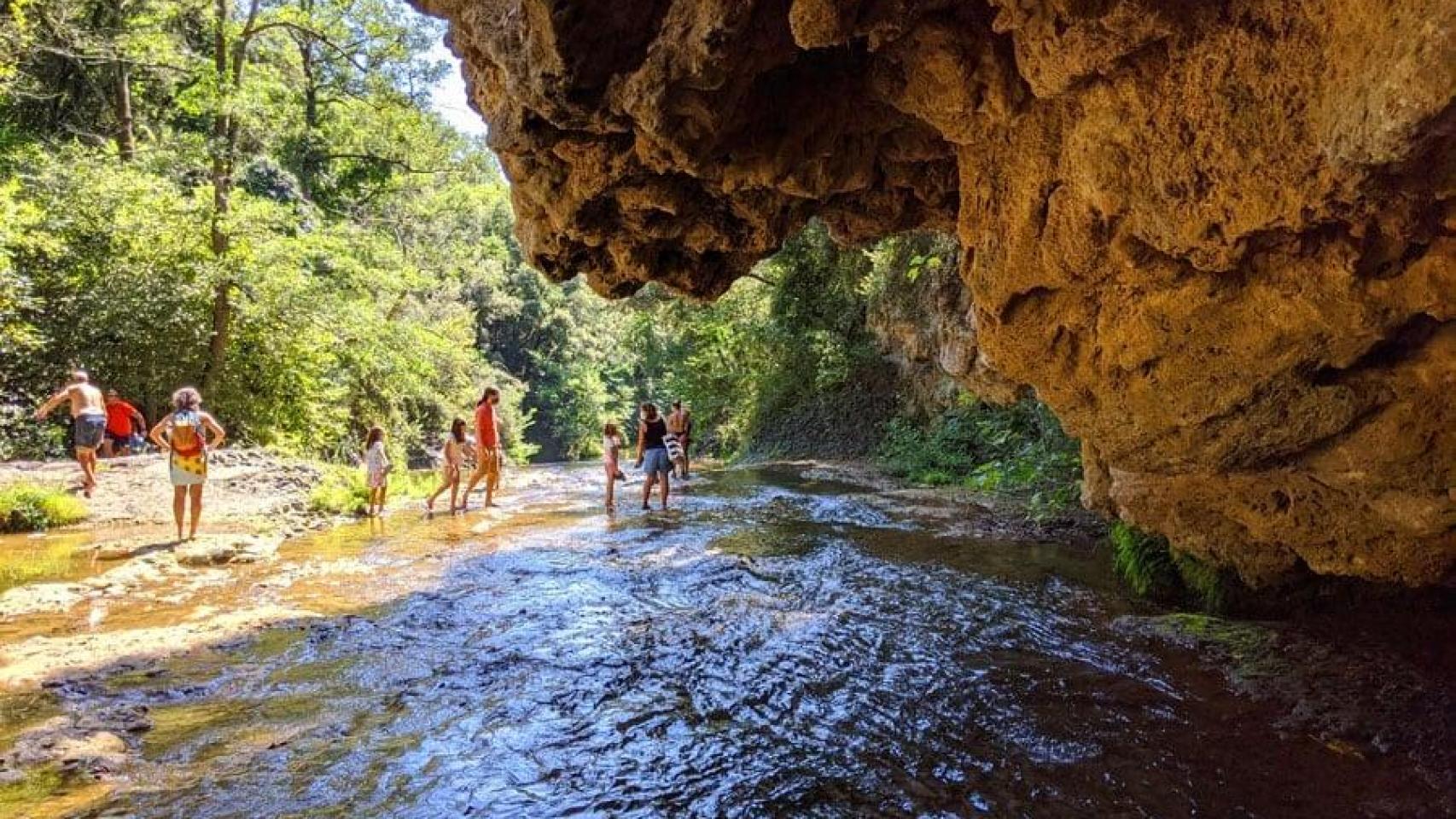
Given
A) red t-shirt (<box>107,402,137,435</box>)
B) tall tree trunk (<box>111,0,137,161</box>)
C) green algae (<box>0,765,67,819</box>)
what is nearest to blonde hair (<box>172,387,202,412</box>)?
green algae (<box>0,765,67,819</box>)

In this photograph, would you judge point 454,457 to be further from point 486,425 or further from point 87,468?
point 87,468

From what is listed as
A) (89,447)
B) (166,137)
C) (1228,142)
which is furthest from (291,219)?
(1228,142)

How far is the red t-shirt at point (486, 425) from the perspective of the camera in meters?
12.7

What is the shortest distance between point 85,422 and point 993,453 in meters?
14.8

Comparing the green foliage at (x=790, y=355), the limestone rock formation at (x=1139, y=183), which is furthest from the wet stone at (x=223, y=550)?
the green foliage at (x=790, y=355)

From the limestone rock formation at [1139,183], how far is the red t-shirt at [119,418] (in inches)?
A: 511

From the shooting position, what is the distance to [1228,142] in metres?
3.63

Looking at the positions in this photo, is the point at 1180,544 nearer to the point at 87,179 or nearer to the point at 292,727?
the point at 292,727

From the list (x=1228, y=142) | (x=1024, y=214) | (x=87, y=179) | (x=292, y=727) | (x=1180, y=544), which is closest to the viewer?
(x=1228, y=142)

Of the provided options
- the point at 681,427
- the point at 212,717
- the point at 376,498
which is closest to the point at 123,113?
the point at 376,498

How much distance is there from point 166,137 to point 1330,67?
22.5 meters

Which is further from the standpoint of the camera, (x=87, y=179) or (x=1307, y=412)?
(x=87, y=179)

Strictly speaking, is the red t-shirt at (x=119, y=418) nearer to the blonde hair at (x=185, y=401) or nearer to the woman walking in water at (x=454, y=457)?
the woman walking in water at (x=454, y=457)

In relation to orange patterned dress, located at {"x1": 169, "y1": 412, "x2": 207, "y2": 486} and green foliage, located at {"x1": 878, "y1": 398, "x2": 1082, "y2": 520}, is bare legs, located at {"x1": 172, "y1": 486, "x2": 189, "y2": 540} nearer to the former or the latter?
orange patterned dress, located at {"x1": 169, "y1": 412, "x2": 207, "y2": 486}
